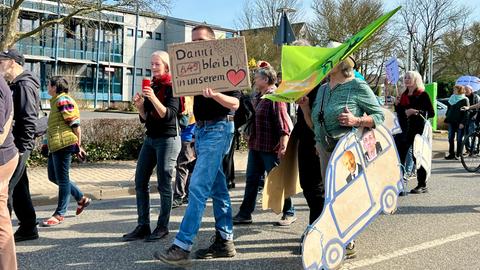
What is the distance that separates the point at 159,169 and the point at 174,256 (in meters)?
1.13

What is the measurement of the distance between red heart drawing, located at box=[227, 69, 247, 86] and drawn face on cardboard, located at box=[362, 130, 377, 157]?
1.08 metres

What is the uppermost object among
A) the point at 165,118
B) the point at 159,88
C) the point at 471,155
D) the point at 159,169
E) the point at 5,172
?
the point at 159,88

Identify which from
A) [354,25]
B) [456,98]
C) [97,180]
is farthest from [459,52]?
[97,180]

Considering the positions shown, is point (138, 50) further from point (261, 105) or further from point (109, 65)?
point (261, 105)

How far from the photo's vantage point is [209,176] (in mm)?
4141

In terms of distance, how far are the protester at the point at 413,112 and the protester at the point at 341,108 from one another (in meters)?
3.45

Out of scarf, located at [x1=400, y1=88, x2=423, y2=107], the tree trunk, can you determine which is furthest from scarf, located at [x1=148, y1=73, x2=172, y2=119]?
the tree trunk

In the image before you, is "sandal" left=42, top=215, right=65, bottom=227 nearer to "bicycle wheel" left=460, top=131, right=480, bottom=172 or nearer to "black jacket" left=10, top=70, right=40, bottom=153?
"black jacket" left=10, top=70, right=40, bottom=153

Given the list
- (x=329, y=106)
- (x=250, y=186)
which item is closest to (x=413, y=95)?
(x=250, y=186)

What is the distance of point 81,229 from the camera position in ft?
18.5

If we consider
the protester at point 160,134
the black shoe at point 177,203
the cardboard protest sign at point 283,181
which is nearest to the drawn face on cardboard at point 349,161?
the cardboard protest sign at point 283,181

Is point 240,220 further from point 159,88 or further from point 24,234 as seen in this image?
point 24,234

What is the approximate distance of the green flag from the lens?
12.2 ft

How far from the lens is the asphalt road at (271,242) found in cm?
434
